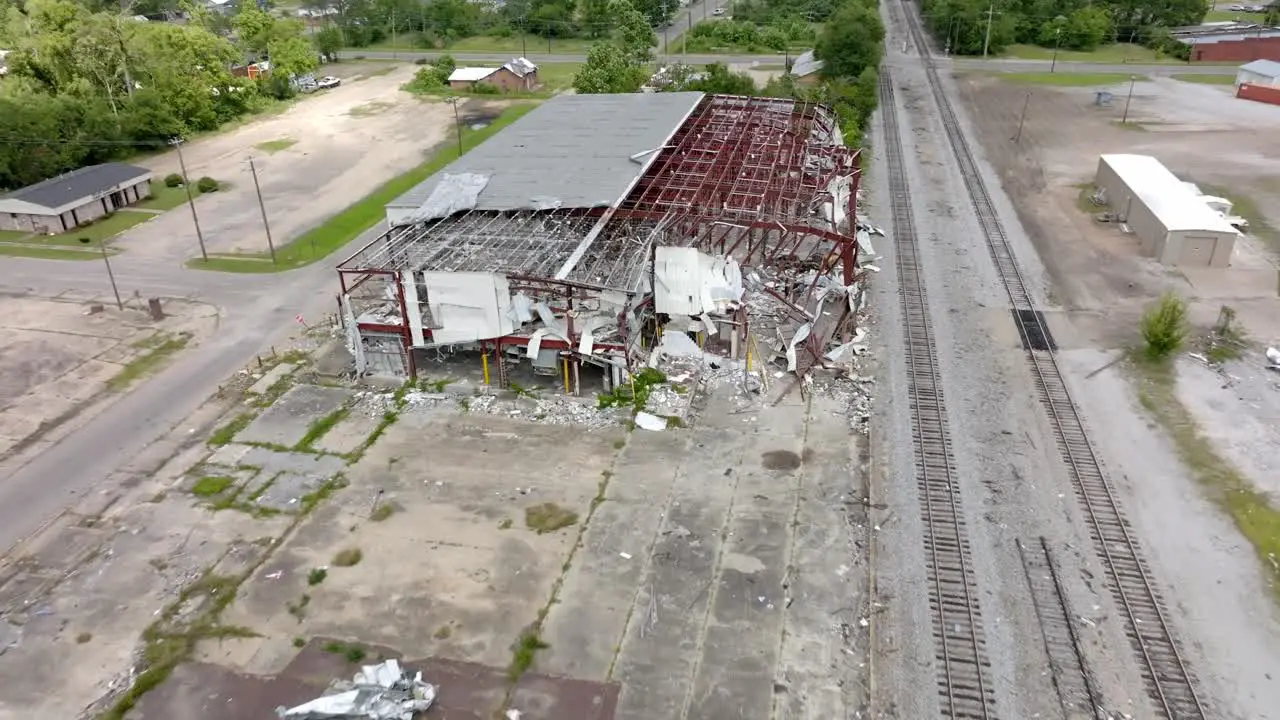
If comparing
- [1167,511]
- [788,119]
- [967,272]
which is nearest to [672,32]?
[788,119]

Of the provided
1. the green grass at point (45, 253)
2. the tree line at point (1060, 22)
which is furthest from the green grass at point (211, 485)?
the tree line at point (1060, 22)

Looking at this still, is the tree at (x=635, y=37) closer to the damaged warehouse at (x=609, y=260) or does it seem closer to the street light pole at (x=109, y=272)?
the damaged warehouse at (x=609, y=260)

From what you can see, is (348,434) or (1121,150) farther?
(1121,150)

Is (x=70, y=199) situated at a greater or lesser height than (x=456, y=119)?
lesser

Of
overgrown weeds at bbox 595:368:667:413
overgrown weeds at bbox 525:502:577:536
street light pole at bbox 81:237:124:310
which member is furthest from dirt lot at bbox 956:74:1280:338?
street light pole at bbox 81:237:124:310

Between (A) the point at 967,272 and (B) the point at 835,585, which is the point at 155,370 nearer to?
(B) the point at 835,585

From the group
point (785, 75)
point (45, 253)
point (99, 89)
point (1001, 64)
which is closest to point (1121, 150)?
point (785, 75)

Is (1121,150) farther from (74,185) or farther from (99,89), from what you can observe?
(99,89)

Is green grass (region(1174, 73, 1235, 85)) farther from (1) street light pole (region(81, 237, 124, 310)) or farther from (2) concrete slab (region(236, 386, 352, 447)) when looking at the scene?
(1) street light pole (region(81, 237, 124, 310))
